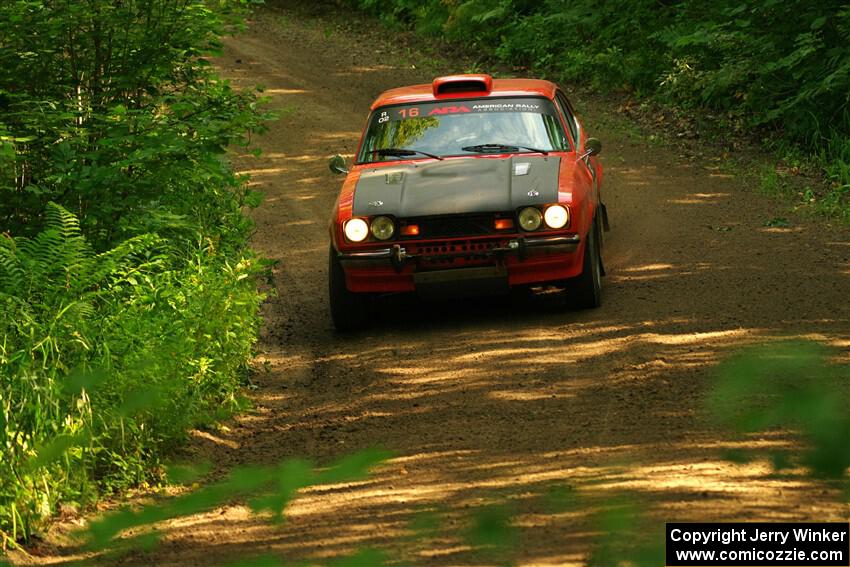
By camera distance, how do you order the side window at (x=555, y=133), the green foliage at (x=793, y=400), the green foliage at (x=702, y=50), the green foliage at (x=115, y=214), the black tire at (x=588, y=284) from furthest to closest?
the green foliage at (x=702, y=50) < the side window at (x=555, y=133) < the black tire at (x=588, y=284) < the green foliage at (x=115, y=214) < the green foliage at (x=793, y=400)

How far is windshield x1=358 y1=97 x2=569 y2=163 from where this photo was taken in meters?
9.00

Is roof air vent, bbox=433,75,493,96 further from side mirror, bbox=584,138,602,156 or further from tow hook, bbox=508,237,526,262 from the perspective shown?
tow hook, bbox=508,237,526,262

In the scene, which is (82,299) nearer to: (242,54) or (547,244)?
(547,244)

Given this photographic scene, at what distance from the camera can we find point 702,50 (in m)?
17.6

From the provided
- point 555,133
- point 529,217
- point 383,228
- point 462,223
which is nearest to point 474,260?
point 462,223

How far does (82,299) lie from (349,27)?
2076 centimetres

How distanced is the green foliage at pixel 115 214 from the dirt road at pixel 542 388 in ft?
1.61

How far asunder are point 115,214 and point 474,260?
261 centimetres

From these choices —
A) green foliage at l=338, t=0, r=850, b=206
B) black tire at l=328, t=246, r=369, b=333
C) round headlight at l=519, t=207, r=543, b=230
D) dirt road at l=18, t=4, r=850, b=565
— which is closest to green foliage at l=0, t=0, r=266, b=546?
dirt road at l=18, t=4, r=850, b=565

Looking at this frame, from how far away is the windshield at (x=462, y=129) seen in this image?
9000mm

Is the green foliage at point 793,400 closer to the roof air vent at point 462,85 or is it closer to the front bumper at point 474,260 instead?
the front bumper at point 474,260

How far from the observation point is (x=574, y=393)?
6.79m

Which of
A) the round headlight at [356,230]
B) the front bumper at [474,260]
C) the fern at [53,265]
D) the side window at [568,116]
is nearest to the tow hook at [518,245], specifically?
the front bumper at [474,260]

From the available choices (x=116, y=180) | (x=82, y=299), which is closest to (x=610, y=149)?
(x=116, y=180)
